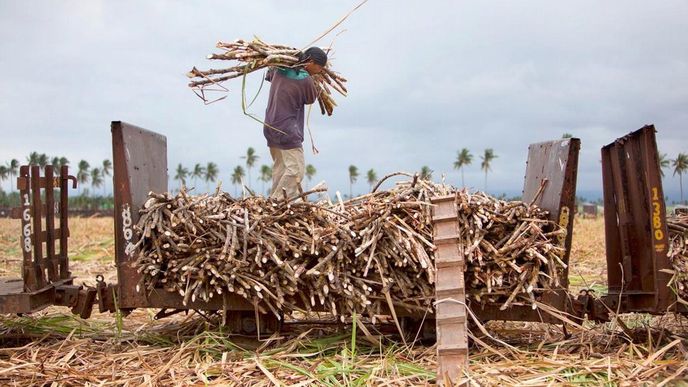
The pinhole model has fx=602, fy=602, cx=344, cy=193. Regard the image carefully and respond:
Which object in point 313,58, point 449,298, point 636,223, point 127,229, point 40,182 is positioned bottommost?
point 449,298

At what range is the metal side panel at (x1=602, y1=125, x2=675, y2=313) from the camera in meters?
4.83

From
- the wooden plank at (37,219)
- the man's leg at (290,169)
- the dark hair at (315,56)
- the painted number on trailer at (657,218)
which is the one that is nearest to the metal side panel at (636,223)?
the painted number on trailer at (657,218)

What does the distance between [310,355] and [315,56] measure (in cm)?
287

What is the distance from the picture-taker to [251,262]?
4.80 metres

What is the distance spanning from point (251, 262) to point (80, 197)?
270 ft

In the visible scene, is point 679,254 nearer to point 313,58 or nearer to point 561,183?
point 561,183

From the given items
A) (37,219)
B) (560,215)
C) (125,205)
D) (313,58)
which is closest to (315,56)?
(313,58)

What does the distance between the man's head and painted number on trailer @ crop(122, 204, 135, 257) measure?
2217 mm

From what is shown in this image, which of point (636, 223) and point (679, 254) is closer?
point (679, 254)

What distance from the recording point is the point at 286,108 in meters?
6.08

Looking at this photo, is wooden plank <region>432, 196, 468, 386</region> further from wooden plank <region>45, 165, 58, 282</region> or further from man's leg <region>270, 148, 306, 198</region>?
wooden plank <region>45, 165, 58, 282</region>

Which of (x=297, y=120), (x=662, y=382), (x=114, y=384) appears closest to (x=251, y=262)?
(x=114, y=384)

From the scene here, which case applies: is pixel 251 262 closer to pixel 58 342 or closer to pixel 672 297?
pixel 58 342

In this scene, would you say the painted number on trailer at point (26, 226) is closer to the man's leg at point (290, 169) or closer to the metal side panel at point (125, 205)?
the metal side panel at point (125, 205)
